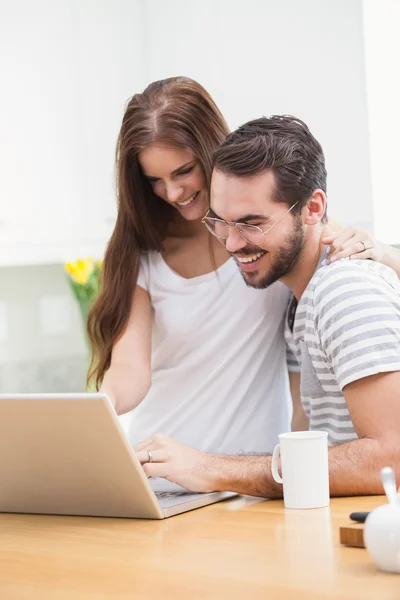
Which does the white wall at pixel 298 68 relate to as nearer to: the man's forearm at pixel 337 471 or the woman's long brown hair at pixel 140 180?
the woman's long brown hair at pixel 140 180

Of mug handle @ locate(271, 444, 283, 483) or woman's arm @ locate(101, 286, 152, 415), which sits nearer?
mug handle @ locate(271, 444, 283, 483)

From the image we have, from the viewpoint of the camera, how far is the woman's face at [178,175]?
1.89 m

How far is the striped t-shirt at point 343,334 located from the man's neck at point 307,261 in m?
0.05

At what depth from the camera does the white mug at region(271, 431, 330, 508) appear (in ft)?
4.61

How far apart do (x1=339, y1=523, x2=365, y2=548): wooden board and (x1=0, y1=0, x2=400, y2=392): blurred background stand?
2.07 m

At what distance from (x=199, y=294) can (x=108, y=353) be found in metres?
0.26

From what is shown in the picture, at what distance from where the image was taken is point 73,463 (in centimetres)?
143

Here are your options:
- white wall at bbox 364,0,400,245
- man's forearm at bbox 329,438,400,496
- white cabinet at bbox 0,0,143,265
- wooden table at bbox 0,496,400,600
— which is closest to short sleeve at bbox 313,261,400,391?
man's forearm at bbox 329,438,400,496

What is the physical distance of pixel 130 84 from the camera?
3.68 metres

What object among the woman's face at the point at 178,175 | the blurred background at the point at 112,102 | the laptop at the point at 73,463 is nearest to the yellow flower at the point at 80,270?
the blurred background at the point at 112,102

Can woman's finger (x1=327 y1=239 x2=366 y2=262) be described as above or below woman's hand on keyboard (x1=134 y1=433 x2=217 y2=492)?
above

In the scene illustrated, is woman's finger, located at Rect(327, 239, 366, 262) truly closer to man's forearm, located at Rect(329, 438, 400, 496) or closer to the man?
the man

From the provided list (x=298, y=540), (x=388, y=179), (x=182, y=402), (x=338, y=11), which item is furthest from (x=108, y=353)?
(x=338, y=11)

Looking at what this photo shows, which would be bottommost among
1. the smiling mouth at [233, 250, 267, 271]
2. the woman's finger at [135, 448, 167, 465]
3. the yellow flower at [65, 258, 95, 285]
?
the yellow flower at [65, 258, 95, 285]
